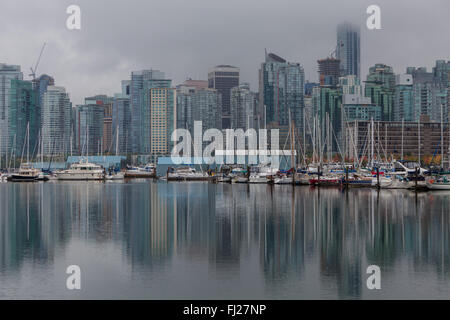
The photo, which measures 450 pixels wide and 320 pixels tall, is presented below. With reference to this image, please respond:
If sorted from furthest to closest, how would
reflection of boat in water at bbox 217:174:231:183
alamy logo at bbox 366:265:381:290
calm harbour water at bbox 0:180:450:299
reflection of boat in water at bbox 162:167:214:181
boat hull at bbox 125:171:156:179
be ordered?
boat hull at bbox 125:171:156:179 → reflection of boat in water at bbox 162:167:214:181 → reflection of boat in water at bbox 217:174:231:183 → alamy logo at bbox 366:265:381:290 → calm harbour water at bbox 0:180:450:299

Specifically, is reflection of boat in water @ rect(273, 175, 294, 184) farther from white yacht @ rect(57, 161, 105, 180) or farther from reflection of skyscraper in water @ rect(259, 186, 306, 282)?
white yacht @ rect(57, 161, 105, 180)

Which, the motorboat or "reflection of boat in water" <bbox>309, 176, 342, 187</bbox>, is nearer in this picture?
the motorboat

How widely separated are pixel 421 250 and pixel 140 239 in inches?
597

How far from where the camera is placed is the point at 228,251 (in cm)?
3097

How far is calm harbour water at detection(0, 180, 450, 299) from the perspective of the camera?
23.2 metres

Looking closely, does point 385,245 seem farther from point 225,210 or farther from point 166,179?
point 166,179

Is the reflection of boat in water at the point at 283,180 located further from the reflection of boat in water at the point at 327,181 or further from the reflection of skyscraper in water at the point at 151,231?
the reflection of skyscraper in water at the point at 151,231

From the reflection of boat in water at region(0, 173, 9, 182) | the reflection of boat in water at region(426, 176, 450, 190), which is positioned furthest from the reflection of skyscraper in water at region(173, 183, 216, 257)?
the reflection of boat in water at region(0, 173, 9, 182)

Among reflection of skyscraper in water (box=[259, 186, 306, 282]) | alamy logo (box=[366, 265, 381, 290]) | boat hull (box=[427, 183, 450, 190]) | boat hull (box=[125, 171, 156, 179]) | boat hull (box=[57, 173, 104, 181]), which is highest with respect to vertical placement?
boat hull (box=[427, 183, 450, 190])

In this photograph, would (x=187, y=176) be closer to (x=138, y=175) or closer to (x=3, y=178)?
(x=138, y=175)

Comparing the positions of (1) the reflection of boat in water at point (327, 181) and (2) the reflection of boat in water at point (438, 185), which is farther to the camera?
(1) the reflection of boat in water at point (327, 181)

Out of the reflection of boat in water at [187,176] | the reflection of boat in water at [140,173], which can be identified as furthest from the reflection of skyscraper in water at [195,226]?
the reflection of boat in water at [140,173]

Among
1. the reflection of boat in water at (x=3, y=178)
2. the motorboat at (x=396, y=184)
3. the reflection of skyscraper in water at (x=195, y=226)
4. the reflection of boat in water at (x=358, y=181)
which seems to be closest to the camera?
the reflection of skyscraper in water at (x=195, y=226)

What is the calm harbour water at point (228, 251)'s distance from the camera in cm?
2325
